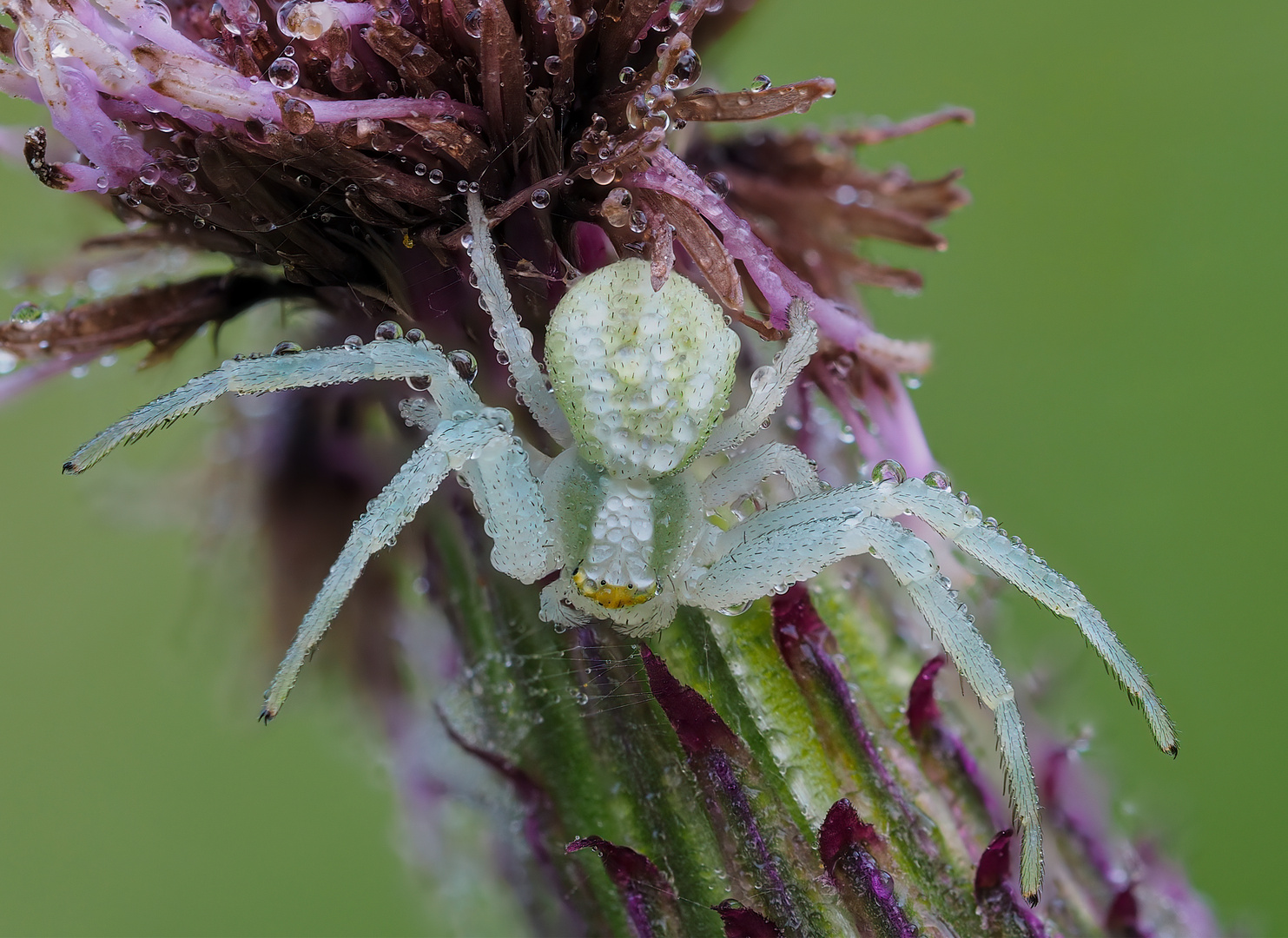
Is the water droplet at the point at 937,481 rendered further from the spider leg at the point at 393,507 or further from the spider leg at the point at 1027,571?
the spider leg at the point at 393,507

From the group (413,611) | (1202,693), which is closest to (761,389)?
(413,611)

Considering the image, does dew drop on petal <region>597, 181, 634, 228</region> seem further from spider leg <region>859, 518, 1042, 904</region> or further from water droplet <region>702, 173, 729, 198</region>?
spider leg <region>859, 518, 1042, 904</region>

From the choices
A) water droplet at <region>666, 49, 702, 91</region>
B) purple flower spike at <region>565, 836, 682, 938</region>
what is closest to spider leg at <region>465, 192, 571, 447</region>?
water droplet at <region>666, 49, 702, 91</region>

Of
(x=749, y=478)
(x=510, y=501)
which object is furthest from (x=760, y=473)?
(x=510, y=501)

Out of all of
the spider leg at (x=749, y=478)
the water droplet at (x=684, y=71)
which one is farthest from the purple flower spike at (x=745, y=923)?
the water droplet at (x=684, y=71)

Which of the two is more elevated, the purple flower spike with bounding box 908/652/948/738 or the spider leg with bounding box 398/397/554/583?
the spider leg with bounding box 398/397/554/583
